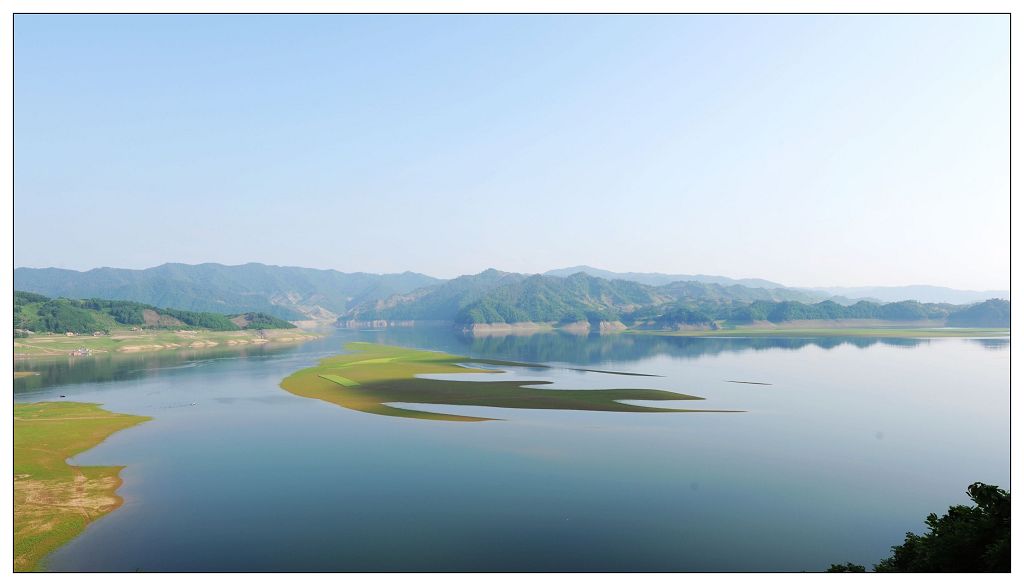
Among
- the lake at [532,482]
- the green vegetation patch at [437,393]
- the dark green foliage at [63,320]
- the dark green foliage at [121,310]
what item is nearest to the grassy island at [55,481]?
the lake at [532,482]

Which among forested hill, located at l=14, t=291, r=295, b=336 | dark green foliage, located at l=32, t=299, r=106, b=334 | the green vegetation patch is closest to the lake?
the green vegetation patch

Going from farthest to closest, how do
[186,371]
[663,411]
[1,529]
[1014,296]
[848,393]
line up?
[186,371], [848,393], [663,411], [1,529], [1014,296]

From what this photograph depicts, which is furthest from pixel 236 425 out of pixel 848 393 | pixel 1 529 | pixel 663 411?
pixel 848 393

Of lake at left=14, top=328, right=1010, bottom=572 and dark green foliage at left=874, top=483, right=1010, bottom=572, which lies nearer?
dark green foliage at left=874, top=483, right=1010, bottom=572

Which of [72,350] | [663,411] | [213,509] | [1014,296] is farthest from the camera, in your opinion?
[72,350]

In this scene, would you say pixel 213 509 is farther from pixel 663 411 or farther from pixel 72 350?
pixel 72 350

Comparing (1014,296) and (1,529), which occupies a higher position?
(1014,296)

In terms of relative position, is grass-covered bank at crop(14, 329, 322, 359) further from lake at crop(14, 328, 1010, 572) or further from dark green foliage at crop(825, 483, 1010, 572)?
dark green foliage at crop(825, 483, 1010, 572)
